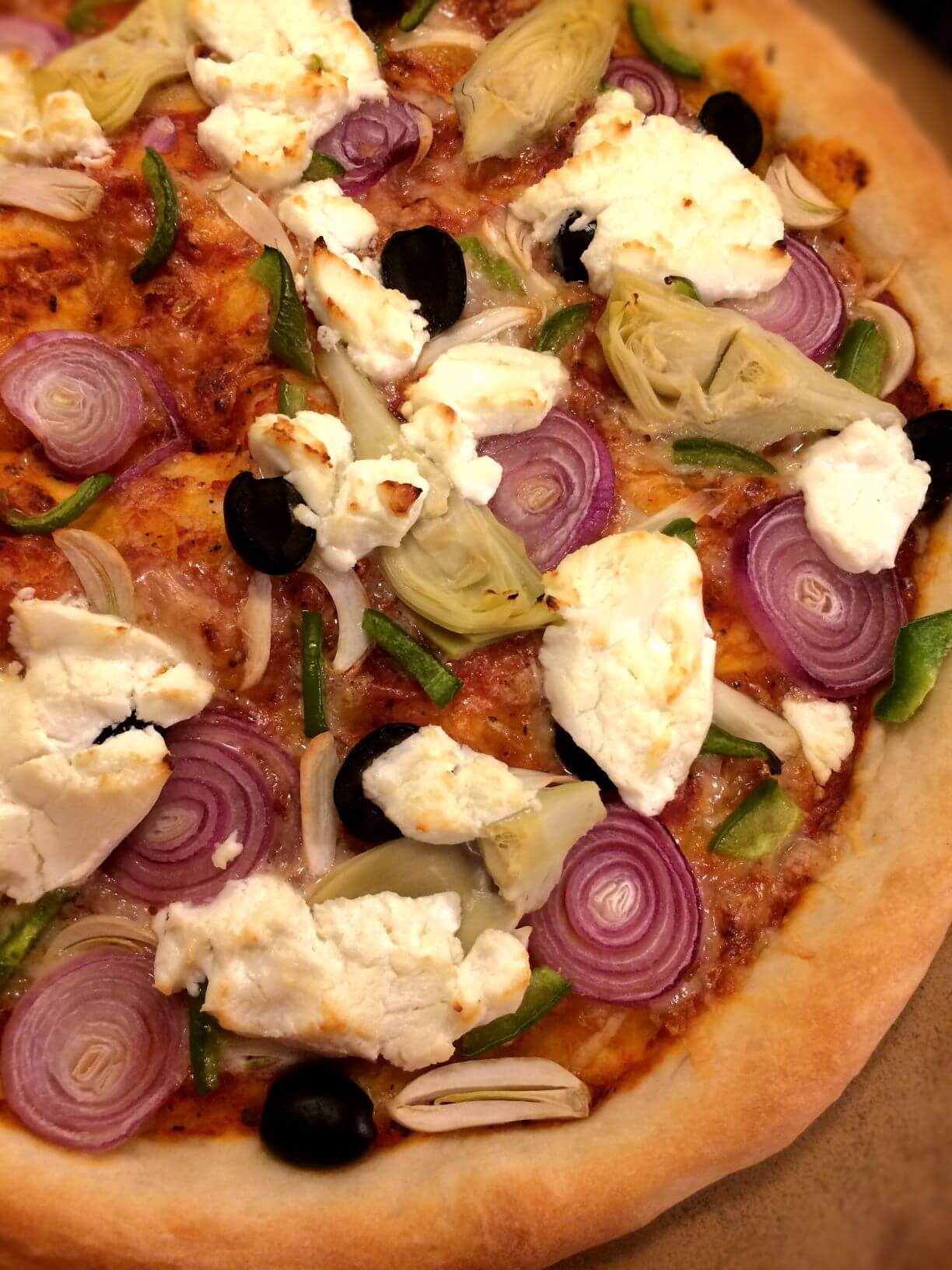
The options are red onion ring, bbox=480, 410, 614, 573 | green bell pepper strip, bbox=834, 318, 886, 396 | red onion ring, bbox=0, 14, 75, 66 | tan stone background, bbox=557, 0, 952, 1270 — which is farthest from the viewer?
red onion ring, bbox=0, 14, 75, 66

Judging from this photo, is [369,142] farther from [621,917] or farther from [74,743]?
[621,917]

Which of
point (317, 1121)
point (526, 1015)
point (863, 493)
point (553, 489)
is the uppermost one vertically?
point (863, 493)

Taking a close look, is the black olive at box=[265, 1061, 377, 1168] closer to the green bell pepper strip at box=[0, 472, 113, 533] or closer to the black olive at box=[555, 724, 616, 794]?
the black olive at box=[555, 724, 616, 794]

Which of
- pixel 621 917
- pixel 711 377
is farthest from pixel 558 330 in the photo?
pixel 621 917

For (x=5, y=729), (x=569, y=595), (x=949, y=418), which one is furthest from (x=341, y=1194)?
(x=949, y=418)

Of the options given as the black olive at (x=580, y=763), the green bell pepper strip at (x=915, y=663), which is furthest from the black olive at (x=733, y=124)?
the black olive at (x=580, y=763)

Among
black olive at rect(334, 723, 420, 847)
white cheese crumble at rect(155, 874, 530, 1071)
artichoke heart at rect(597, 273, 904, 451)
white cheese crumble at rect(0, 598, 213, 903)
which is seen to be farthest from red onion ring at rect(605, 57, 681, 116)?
white cheese crumble at rect(155, 874, 530, 1071)
